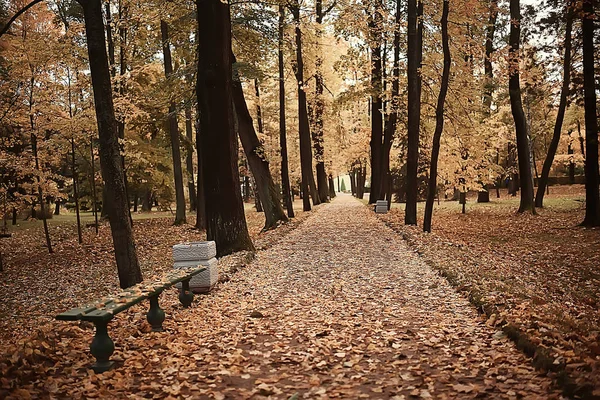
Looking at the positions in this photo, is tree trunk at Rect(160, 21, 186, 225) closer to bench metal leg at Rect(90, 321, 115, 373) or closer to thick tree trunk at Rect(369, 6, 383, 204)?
thick tree trunk at Rect(369, 6, 383, 204)

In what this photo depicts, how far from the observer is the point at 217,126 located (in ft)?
34.7

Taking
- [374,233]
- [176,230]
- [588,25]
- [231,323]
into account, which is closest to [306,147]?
[176,230]

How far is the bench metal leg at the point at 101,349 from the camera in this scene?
172 inches

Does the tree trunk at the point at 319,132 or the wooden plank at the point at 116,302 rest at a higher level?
the tree trunk at the point at 319,132

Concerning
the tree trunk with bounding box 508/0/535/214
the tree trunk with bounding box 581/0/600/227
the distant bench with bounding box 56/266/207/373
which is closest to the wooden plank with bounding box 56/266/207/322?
the distant bench with bounding box 56/266/207/373

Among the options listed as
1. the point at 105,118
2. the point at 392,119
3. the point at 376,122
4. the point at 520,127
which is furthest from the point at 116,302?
the point at 376,122

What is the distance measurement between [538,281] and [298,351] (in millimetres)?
4838

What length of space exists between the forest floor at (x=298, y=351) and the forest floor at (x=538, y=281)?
193 mm

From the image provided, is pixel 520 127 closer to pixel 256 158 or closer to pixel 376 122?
pixel 376 122

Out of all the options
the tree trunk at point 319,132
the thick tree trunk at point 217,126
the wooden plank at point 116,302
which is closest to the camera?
the wooden plank at point 116,302

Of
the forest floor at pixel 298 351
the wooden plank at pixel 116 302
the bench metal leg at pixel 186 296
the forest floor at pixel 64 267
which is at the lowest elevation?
the forest floor at pixel 64 267

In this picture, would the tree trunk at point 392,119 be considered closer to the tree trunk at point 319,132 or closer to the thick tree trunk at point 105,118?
the tree trunk at point 319,132

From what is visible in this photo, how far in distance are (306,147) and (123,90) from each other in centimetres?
1045

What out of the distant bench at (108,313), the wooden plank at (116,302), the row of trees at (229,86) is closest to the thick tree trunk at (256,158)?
the row of trees at (229,86)
